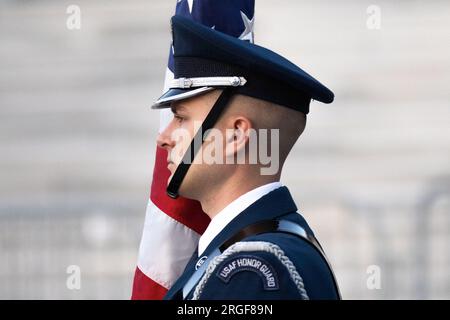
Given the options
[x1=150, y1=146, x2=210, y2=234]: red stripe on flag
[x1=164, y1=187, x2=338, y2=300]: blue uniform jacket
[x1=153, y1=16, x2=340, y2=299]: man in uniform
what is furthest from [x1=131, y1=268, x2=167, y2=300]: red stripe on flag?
[x1=164, y1=187, x2=338, y2=300]: blue uniform jacket

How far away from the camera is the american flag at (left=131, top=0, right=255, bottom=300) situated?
8.65ft

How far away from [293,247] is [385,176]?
355 centimetres

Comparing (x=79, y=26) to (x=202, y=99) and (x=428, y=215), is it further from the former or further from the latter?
(x=202, y=99)

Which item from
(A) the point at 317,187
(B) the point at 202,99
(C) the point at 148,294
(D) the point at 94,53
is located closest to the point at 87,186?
(D) the point at 94,53

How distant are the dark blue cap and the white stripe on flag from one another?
0.48 meters

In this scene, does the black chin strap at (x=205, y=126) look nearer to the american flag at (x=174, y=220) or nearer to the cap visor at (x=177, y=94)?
the cap visor at (x=177, y=94)

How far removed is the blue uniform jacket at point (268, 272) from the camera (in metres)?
1.95

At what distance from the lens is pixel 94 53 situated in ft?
20.2

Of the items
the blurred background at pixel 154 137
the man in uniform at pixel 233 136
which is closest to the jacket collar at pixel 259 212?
the man in uniform at pixel 233 136

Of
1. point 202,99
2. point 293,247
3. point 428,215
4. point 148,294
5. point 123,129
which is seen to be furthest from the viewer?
point 123,129

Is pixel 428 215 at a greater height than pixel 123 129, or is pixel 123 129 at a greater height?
pixel 123 129

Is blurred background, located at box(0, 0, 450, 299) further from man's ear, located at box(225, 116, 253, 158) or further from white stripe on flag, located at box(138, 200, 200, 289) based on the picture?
man's ear, located at box(225, 116, 253, 158)

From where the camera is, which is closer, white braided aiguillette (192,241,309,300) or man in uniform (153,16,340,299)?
white braided aiguillette (192,241,309,300)

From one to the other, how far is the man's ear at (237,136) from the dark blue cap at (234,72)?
Result: 62 millimetres
